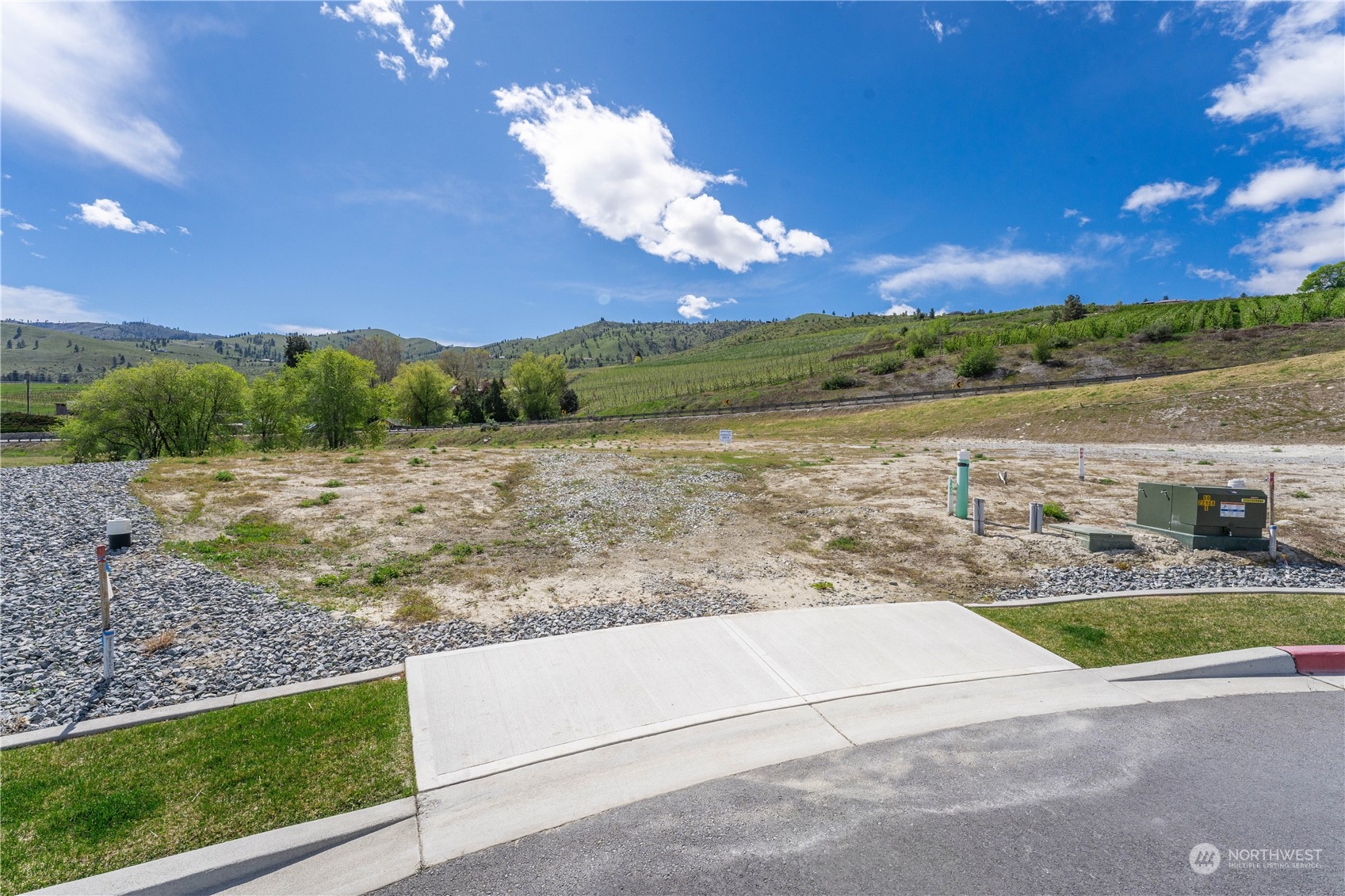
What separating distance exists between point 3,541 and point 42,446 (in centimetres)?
6887

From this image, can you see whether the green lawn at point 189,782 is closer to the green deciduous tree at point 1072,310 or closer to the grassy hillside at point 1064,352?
the grassy hillside at point 1064,352

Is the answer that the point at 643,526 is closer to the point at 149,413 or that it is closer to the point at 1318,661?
the point at 1318,661

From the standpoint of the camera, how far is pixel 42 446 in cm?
5550

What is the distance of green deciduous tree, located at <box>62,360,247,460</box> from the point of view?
112 ft

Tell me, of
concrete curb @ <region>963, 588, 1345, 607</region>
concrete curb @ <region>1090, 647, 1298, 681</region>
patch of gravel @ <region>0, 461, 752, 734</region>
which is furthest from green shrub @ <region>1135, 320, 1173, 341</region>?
patch of gravel @ <region>0, 461, 752, 734</region>

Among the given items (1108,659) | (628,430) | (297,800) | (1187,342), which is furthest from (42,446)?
(1187,342)

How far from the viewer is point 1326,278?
8994 centimetres

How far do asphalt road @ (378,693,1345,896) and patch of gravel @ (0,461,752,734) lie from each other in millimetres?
3496

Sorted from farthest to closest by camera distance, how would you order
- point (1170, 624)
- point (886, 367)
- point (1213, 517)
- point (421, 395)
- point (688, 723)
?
point (886, 367), point (421, 395), point (1213, 517), point (1170, 624), point (688, 723)

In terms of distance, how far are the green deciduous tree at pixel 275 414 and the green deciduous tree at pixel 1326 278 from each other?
450ft

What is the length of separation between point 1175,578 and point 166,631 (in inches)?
557

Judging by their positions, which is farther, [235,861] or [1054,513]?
[1054,513]

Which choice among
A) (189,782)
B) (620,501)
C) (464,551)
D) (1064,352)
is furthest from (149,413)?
(1064,352)

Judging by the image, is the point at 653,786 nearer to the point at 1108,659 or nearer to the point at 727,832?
the point at 727,832
